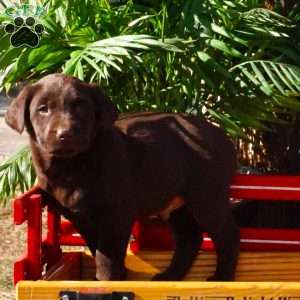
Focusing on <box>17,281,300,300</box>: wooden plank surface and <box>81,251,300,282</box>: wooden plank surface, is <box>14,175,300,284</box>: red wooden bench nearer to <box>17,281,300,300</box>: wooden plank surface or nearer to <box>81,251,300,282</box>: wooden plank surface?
<box>81,251,300,282</box>: wooden plank surface

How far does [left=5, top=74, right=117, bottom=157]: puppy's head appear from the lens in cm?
315

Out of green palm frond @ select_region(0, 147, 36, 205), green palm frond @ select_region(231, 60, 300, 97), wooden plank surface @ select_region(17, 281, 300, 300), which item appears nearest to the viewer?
wooden plank surface @ select_region(17, 281, 300, 300)

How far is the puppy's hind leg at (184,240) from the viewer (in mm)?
4027

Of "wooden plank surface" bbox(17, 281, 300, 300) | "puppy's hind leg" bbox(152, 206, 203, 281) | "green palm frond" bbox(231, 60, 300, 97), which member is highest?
"green palm frond" bbox(231, 60, 300, 97)

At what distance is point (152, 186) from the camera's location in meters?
3.54

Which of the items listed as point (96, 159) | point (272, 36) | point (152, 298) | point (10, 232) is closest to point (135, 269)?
point (96, 159)

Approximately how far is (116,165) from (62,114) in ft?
1.11

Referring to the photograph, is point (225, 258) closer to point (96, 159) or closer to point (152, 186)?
point (152, 186)

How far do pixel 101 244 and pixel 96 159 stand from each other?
1.12 ft

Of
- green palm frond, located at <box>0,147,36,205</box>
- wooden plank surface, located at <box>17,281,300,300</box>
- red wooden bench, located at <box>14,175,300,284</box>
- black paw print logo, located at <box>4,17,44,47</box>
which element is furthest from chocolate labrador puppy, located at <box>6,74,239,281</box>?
green palm frond, located at <box>0,147,36,205</box>

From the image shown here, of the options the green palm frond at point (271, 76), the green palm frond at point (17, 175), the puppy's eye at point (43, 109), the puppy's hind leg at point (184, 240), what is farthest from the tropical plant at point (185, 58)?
the puppy's eye at point (43, 109)

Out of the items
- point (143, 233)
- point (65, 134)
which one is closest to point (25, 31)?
point (143, 233)

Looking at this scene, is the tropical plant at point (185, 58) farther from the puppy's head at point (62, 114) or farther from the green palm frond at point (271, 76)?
the puppy's head at point (62, 114)

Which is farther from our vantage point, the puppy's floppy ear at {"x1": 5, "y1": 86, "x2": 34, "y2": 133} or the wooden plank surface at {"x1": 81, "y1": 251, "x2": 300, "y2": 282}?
the wooden plank surface at {"x1": 81, "y1": 251, "x2": 300, "y2": 282}
